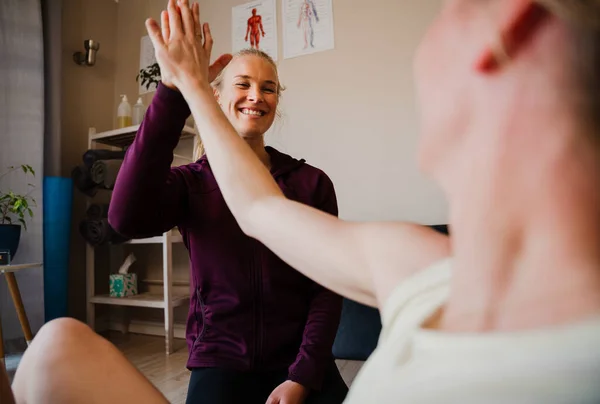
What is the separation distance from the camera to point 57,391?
1.86 feet

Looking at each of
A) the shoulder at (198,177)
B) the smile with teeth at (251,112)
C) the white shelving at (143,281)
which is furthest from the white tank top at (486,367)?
the white shelving at (143,281)

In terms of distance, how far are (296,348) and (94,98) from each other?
2457 millimetres

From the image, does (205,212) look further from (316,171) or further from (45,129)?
(45,129)

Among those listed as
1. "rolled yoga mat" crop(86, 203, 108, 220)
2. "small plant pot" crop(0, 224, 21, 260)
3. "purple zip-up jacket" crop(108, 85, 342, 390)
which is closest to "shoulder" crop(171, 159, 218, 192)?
"purple zip-up jacket" crop(108, 85, 342, 390)

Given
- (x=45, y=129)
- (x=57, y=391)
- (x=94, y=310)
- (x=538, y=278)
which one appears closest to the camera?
(x=538, y=278)

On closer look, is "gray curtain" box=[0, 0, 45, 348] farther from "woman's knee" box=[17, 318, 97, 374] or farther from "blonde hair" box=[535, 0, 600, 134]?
"blonde hair" box=[535, 0, 600, 134]

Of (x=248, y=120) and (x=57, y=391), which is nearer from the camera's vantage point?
(x=57, y=391)

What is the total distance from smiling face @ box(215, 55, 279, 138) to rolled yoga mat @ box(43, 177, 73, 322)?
1.54 meters

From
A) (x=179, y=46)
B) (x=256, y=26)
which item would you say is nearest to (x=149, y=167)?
(x=179, y=46)

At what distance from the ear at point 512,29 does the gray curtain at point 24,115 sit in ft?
7.60

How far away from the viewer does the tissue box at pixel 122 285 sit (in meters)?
2.29

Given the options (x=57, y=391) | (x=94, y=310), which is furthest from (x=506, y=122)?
(x=94, y=310)

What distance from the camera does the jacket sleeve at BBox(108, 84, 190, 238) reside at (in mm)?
666

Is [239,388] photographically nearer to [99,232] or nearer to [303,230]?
[303,230]
